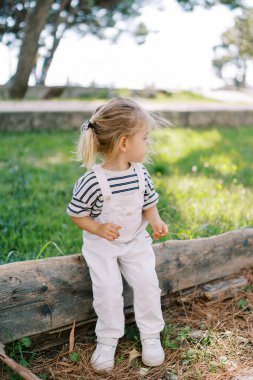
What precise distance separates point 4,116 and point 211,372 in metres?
5.05

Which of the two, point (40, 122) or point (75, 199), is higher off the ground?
point (75, 199)

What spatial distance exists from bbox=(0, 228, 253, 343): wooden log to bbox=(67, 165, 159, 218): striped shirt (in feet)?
0.78

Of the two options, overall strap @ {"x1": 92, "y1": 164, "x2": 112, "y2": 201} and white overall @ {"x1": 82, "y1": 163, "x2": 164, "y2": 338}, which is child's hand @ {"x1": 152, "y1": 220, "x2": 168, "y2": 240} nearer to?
white overall @ {"x1": 82, "y1": 163, "x2": 164, "y2": 338}

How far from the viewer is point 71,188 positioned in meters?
4.28

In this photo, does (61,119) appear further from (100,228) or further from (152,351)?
(152,351)

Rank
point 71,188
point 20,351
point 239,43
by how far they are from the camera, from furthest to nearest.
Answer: point 239,43 → point 71,188 → point 20,351

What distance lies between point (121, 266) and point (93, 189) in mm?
404

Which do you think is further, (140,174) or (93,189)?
(140,174)

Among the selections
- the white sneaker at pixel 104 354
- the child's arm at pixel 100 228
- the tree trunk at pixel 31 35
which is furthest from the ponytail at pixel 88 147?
the tree trunk at pixel 31 35

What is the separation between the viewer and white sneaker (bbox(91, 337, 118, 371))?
2127mm

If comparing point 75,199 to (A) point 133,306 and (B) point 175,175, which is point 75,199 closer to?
(A) point 133,306

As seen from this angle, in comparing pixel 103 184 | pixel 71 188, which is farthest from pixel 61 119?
pixel 103 184

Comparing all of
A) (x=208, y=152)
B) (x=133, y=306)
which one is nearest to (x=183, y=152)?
(x=208, y=152)

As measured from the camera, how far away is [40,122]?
6766mm
